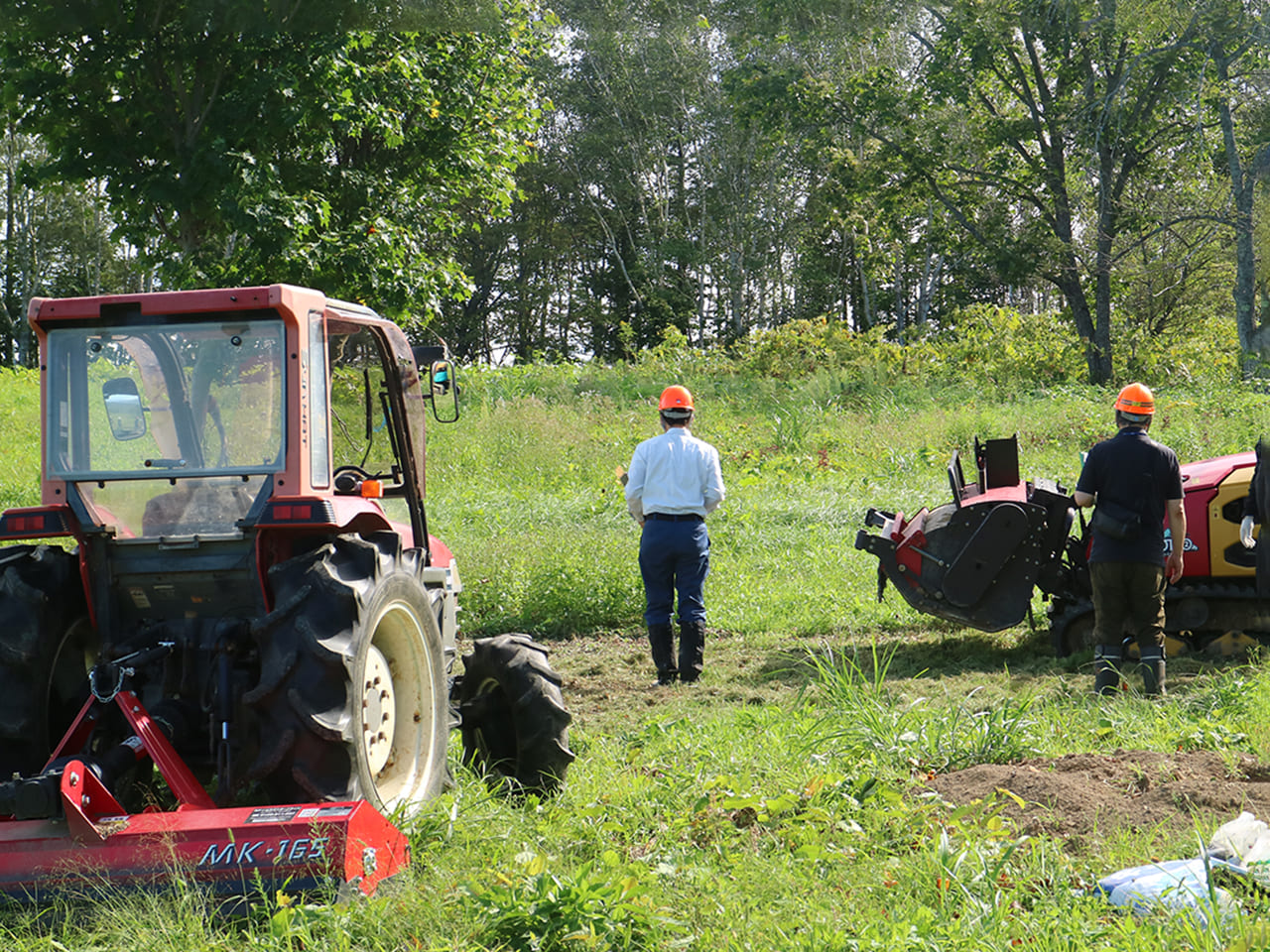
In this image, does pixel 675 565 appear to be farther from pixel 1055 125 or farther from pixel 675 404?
pixel 1055 125

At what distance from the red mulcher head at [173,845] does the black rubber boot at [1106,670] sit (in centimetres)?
443

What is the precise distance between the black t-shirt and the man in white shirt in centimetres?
239

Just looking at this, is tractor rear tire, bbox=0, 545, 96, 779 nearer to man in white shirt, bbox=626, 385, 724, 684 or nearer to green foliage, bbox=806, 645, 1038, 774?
green foliage, bbox=806, 645, 1038, 774

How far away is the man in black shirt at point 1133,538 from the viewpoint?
6.68 m

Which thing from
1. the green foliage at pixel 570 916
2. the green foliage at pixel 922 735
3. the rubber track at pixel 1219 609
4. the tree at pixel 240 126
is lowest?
the green foliage at pixel 570 916

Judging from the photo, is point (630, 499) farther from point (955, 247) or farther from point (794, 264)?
point (794, 264)

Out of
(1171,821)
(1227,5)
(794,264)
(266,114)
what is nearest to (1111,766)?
(1171,821)

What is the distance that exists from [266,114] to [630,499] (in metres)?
6.67

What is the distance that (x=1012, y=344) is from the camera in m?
23.5

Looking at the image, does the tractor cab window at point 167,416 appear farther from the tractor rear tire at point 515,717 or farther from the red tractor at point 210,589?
the tractor rear tire at point 515,717

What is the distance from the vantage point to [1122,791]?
4.58m

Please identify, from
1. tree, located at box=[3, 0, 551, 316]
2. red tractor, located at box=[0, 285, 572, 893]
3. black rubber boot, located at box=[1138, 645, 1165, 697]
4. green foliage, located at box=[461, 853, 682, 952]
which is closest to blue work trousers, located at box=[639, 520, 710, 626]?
black rubber boot, located at box=[1138, 645, 1165, 697]

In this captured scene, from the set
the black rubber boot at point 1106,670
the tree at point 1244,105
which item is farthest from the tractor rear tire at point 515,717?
the tree at point 1244,105

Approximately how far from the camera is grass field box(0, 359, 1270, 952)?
336 cm
